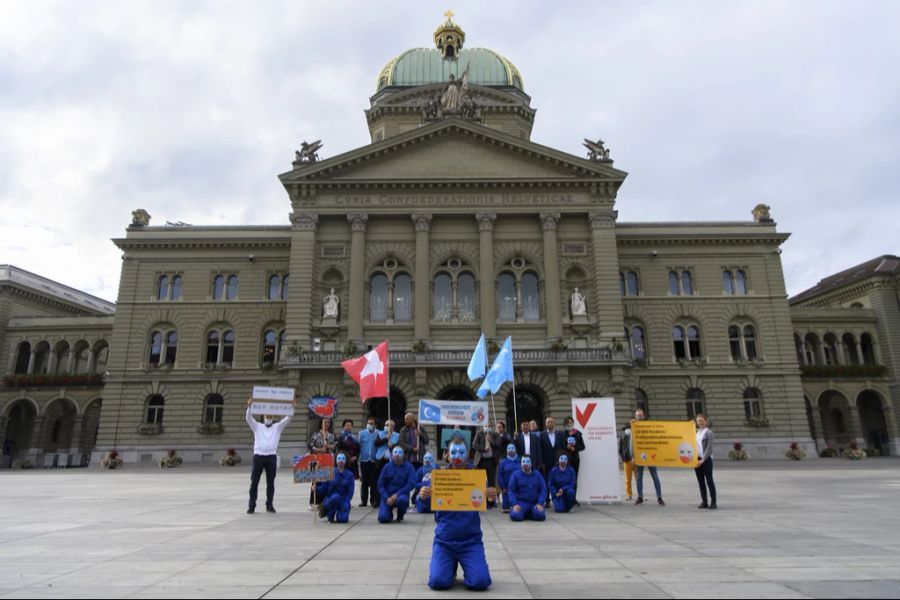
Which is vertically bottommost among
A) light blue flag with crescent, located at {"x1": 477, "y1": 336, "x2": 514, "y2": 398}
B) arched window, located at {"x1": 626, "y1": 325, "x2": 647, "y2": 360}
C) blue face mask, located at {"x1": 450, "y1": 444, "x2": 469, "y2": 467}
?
blue face mask, located at {"x1": 450, "y1": 444, "x2": 469, "y2": 467}

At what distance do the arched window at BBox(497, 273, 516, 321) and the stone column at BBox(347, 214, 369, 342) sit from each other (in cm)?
905

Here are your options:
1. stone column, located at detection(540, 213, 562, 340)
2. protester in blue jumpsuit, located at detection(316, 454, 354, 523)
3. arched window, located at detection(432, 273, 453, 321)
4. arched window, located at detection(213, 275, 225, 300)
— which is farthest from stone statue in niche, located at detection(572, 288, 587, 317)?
protester in blue jumpsuit, located at detection(316, 454, 354, 523)

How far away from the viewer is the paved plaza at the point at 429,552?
680 cm

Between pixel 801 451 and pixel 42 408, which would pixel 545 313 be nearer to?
pixel 801 451

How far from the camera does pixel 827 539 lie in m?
10.0

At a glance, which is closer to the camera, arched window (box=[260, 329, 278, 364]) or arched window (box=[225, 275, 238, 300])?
arched window (box=[260, 329, 278, 364])

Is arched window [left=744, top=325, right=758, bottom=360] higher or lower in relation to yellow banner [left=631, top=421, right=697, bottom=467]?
higher

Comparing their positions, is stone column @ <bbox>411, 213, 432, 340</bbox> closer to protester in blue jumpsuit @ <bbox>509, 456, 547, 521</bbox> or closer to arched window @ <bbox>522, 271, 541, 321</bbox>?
arched window @ <bbox>522, 271, 541, 321</bbox>

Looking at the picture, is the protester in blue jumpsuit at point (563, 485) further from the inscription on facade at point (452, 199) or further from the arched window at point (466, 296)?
the inscription on facade at point (452, 199)

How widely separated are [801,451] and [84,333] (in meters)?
56.9

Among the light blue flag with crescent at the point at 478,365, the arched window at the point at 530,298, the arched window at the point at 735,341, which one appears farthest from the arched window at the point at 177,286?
the arched window at the point at 735,341

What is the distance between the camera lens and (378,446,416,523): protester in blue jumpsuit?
12.5 m

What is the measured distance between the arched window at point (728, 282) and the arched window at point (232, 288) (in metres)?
37.9

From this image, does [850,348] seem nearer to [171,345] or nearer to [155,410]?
[171,345]
